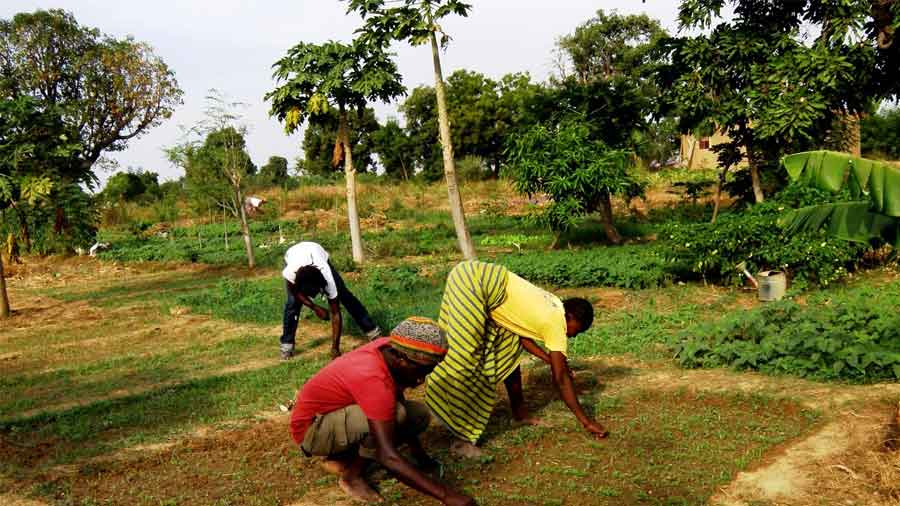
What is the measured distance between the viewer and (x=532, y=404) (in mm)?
6152

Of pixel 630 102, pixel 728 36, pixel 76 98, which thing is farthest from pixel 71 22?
pixel 728 36

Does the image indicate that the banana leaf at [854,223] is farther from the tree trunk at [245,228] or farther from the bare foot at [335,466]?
the tree trunk at [245,228]

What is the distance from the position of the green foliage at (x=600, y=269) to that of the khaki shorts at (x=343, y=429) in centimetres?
750

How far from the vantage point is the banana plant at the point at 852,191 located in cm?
462

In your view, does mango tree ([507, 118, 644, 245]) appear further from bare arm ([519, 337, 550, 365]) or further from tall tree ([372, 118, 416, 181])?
tall tree ([372, 118, 416, 181])

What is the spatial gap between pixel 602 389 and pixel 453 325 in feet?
7.25

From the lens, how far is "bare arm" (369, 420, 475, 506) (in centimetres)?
339

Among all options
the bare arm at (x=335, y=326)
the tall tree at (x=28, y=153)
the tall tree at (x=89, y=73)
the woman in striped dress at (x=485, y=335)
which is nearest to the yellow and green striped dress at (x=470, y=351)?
the woman in striped dress at (x=485, y=335)

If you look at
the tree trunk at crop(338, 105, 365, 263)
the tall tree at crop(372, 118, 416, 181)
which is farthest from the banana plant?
the tall tree at crop(372, 118, 416, 181)

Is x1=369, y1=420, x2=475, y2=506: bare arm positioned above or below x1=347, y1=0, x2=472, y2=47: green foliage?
below

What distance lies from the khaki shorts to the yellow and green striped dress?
0.67 metres

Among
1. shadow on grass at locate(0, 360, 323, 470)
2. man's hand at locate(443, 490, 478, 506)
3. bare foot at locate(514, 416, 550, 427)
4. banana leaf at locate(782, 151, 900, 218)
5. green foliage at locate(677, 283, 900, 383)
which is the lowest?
shadow on grass at locate(0, 360, 323, 470)

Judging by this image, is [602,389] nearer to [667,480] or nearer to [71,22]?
[667,480]

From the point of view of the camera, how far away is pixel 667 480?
14.8 ft
